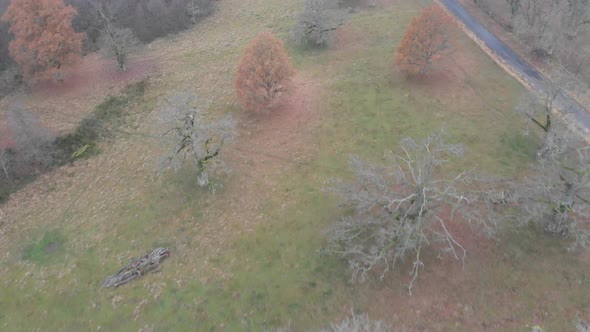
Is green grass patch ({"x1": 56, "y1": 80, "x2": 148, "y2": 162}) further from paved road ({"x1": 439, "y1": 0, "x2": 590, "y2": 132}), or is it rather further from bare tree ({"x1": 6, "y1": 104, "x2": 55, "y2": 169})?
paved road ({"x1": 439, "y1": 0, "x2": 590, "y2": 132})

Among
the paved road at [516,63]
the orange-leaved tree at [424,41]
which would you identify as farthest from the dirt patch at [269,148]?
the paved road at [516,63]

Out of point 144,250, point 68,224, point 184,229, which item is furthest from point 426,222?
point 68,224

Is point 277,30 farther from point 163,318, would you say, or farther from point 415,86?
point 163,318

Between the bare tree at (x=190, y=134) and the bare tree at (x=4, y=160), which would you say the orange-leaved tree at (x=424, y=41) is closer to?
the bare tree at (x=190, y=134)

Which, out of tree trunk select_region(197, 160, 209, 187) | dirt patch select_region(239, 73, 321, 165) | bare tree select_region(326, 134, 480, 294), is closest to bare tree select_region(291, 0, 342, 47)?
dirt patch select_region(239, 73, 321, 165)

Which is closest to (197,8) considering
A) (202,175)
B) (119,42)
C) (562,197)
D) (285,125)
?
(119,42)

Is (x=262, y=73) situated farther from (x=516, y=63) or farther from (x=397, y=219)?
(x=516, y=63)

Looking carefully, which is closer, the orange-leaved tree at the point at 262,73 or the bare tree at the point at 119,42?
the orange-leaved tree at the point at 262,73
